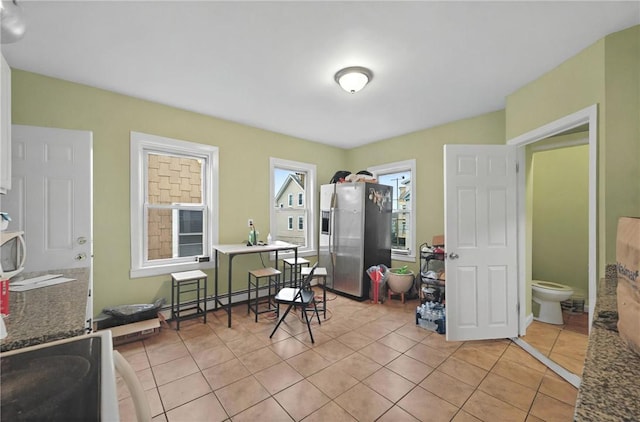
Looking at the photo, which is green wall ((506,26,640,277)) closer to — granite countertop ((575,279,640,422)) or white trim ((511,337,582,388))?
white trim ((511,337,582,388))

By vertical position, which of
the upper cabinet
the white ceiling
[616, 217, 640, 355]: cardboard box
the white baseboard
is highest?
the white ceiling

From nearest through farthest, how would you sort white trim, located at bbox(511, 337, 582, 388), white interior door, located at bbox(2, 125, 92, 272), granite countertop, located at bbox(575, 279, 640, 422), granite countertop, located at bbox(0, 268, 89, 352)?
granite countertop, located at bbox(575, 279, 640, 422) < granite countertop, located at bbox(0, 268, 89, 352) < white trim, located at bbox(511, 337, 582, 388) < white interior door, located at bbox(2, 125, 92, 272)

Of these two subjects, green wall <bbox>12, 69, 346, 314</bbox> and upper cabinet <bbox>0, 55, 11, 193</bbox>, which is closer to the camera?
upper cabinet <bbox>0, 55, 11, 193</bbox>

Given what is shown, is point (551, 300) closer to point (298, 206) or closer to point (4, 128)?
point (298, 206)

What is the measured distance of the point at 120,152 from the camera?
284 cm

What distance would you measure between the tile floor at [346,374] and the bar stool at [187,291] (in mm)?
176

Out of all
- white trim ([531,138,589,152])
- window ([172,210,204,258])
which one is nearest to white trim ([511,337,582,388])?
white trim ([531,138,589,152])

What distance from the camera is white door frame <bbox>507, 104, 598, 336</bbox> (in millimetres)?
1846

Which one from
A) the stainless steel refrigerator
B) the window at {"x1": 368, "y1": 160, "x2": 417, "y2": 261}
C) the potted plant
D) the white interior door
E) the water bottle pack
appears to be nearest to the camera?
the white interior door

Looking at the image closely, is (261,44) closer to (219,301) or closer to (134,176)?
(134,176)

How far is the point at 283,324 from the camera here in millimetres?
3062

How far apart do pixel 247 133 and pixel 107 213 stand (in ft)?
6.66

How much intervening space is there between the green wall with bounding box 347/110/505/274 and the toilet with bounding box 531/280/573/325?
1330 millimetres

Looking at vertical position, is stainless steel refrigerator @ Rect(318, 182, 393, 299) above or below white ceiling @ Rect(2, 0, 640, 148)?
below
